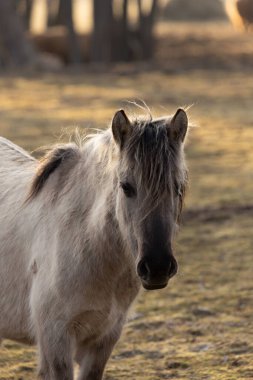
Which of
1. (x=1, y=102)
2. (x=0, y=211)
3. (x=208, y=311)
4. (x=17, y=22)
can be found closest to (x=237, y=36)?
(x=17, y=22)

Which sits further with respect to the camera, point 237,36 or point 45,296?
point 237,36

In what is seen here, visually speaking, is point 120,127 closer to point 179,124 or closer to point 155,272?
point 179,124

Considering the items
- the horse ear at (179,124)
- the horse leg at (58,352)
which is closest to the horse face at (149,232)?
the horse ear at (179,124)

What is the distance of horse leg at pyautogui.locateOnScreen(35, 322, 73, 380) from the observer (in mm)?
4348

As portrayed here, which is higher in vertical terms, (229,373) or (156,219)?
(156,219)

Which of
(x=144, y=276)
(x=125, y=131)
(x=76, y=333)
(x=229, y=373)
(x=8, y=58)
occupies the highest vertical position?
(x=8, y=58)

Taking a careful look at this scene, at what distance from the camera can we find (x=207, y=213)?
365 inches

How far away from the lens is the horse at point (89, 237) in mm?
3998

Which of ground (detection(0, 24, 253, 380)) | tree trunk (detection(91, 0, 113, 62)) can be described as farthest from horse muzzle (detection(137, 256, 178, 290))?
tree trunk (detection(91, 0, 113, 62))

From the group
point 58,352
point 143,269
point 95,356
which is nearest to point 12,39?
point 95,356

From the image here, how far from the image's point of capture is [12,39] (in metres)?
22.5

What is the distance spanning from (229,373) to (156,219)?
183 centimetres

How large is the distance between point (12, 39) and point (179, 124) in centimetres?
1882

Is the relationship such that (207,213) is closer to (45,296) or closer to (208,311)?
(208,311)
